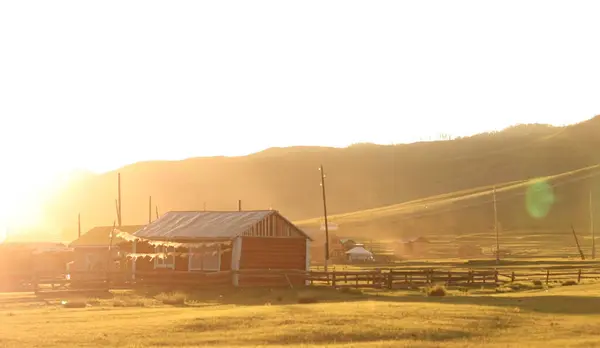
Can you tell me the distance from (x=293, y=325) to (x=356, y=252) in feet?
272

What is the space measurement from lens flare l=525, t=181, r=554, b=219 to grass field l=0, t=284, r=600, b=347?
120148 millimetres

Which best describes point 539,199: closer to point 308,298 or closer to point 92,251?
point 92,251

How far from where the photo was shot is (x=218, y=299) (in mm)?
47531

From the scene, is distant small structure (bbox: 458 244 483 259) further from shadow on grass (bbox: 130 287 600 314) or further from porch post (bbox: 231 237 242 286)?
shadow on grass (bbox: 130 287 600 314)

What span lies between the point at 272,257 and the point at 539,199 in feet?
389

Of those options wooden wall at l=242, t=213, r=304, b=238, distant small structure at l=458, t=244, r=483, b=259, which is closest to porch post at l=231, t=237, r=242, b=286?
wooden wall at l=242, t=213, r=304, b=238

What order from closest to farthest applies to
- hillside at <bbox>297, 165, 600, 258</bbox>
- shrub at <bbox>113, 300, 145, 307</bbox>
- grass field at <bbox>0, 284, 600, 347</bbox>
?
grass field at <bbox>0, 284, 600, 347</bbox> → shrub at <bbox>113, 300, 145, 307</bbox> → hillside at <bbox>297, 165, 600, 258</bbox>

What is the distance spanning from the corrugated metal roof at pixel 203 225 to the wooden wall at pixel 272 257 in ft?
4.39

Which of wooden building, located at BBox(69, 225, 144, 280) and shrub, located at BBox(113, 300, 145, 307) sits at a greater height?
wooden building, located at BBox(69, 225, 144, 280)

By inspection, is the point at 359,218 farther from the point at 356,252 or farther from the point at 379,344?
the point at 379,344

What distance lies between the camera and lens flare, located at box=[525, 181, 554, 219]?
15912 cm

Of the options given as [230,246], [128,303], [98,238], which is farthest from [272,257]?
[98,238]

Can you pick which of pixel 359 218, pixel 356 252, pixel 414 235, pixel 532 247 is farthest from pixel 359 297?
pixel 359 218

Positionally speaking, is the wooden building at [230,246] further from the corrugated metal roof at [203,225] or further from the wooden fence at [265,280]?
the wooden fence at [265,280]
